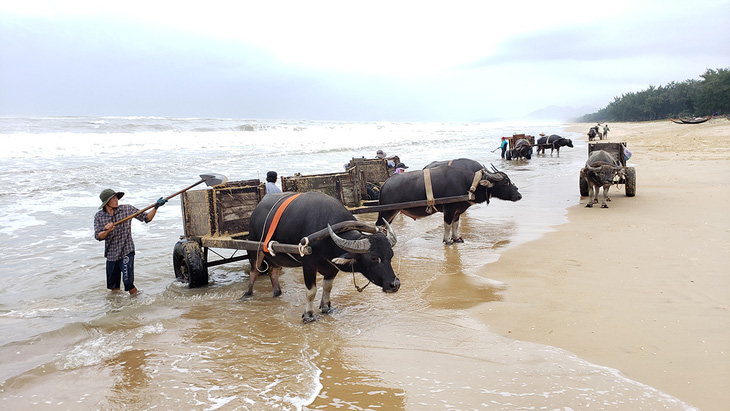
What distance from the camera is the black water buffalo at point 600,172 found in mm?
11758

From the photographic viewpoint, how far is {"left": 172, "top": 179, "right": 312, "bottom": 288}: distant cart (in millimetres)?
6977

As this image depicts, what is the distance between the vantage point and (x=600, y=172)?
11.8m

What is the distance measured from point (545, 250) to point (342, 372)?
198 inches

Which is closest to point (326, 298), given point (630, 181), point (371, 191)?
point (371, 191)

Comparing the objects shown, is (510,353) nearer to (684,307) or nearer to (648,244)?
(684,307)

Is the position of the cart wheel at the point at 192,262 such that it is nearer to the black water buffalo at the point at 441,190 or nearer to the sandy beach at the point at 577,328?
the sandy beach at the point at 577,328

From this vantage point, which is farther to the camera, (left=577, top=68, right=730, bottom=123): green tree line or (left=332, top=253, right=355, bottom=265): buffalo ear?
(left=577, top=68, right=730, bottom=123): green tree line

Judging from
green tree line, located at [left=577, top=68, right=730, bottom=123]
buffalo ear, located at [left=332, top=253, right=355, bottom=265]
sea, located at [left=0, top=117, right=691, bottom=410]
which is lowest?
sea, located at [left=0, top=117, right=691, bottom=410]

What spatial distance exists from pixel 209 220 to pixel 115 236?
1214 millimetres

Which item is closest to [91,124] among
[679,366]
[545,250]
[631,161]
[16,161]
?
[16,161]

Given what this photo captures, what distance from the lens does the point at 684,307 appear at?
17.7 ft

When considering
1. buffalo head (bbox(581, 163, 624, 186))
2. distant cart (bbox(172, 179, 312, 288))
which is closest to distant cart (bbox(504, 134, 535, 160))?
buffalo head (bbox(581, 163, 624, 186))

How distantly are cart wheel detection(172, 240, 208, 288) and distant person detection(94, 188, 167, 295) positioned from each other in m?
0.67

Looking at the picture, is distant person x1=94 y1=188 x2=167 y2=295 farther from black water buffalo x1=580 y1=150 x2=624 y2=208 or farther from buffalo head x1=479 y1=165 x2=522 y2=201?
black water buffalo x1=580 y1=150 x2=624 y2=208
